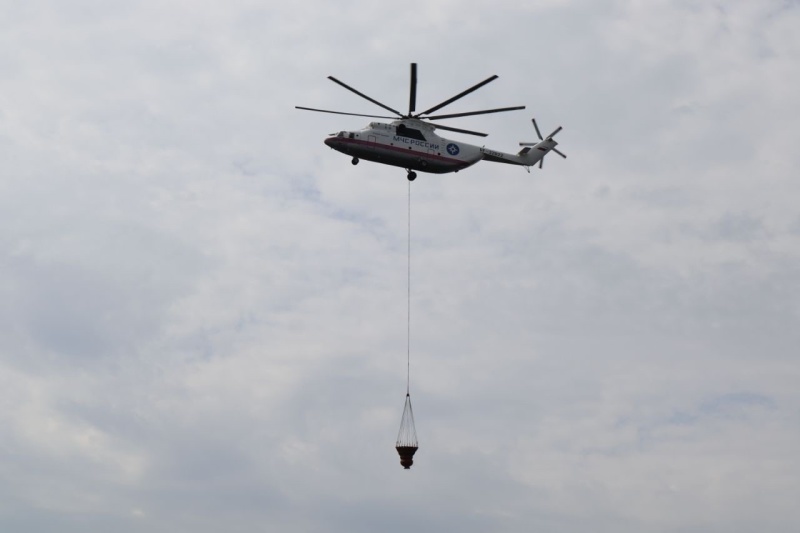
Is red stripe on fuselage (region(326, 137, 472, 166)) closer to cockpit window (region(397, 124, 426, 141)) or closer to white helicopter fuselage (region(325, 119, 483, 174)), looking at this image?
white helicopter fuselage (region(325, 119, 483, 174))

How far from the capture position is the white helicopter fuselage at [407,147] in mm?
60656

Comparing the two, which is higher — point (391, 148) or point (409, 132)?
point (409, 132)

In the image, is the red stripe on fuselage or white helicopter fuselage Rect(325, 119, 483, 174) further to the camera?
white helicopter fuselage Rect(325, 119, 483, 174)

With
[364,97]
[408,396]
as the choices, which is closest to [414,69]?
[364,97]

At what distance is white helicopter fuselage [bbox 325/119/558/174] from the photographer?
6066 cm

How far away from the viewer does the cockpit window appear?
2438 inches

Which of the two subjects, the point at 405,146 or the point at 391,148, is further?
the point at 405,146

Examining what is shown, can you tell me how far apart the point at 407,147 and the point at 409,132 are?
1204 mm

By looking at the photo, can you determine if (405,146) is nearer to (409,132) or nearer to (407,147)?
(407,147)

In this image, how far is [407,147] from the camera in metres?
61.5

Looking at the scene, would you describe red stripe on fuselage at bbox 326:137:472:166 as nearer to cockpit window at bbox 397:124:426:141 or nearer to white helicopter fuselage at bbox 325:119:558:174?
white helicopter fuselage at bbox 325:119:558:174

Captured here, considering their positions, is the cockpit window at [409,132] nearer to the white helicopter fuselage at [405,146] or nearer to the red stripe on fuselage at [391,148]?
the white helicopter fuselage at [405,146]

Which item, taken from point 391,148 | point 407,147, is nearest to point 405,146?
point 407,147

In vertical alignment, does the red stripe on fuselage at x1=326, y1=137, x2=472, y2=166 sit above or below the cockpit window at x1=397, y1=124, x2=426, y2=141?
below
